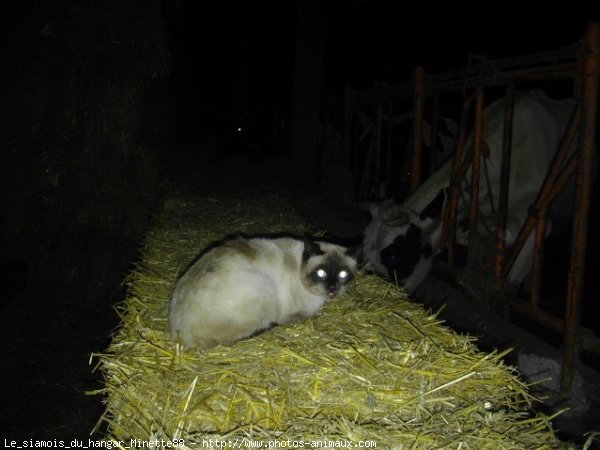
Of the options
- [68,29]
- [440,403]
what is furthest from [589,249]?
[68,29]

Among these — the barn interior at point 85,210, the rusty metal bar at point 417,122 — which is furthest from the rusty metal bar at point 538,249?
the rusty metal bar at point 417,122

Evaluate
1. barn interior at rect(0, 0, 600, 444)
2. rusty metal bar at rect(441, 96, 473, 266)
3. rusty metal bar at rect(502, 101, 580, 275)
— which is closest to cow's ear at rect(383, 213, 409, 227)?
rusty metal bar at rect(441, 96, 473, 266)

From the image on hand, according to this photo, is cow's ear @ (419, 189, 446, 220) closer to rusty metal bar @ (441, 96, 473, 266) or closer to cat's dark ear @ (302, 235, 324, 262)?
rusty metal bar @ (441, 96, 473, 266)

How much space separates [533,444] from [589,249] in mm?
6964

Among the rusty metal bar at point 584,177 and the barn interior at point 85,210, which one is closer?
the rusty metal bar at point 584,177

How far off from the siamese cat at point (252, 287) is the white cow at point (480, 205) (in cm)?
153

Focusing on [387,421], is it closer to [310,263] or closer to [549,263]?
[310,263]

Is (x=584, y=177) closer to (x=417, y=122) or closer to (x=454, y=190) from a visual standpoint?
(x=454, y=190)

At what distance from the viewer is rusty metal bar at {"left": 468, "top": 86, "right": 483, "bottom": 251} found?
466 centimetres

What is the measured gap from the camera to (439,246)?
213 inches

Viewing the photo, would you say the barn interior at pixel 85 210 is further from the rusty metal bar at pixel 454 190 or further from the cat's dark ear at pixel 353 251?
the cat's dark ear at pixel 353 251

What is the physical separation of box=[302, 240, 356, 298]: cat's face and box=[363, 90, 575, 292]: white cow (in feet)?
5.00

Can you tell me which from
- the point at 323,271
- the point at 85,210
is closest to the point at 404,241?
the point at 323,271

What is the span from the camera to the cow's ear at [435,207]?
17.7ft
